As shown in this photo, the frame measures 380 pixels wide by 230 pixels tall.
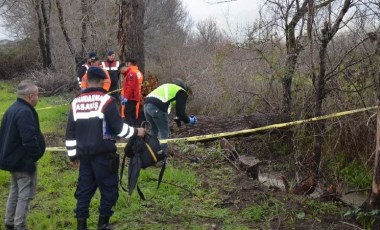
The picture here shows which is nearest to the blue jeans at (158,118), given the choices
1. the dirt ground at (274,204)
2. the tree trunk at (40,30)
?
the dirt ground at (274,204)

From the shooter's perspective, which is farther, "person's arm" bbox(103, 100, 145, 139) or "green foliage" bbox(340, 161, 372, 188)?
"green foliage" bbox(340, 161, 372, 188)

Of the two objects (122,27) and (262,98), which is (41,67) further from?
(262,98)

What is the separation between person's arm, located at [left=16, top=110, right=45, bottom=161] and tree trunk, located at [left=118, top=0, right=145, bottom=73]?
24.9ft

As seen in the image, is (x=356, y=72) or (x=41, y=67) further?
(x=41, y=67)

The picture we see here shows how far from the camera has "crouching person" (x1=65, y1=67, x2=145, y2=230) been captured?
496cm

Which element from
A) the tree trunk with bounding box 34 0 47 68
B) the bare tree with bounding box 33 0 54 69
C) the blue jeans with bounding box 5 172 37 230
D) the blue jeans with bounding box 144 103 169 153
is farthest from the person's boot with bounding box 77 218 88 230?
the tree trunk with bounding box 34 0 47 68

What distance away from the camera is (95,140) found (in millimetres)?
4926

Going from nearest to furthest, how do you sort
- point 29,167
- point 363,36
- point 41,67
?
1. point 29,167
2. point 363,36
3. point 41,67

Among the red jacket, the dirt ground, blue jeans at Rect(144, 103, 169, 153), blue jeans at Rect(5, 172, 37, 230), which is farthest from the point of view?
the red jacket

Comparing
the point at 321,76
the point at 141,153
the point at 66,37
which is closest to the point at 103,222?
the point at 141,153

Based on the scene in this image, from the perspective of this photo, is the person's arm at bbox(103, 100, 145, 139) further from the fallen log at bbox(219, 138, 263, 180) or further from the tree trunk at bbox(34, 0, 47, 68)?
the tree trunk at bbox(34, 0, 47, 68)

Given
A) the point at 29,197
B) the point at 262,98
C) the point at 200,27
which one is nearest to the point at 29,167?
the point at 29,197

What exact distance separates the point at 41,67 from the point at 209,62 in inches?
521

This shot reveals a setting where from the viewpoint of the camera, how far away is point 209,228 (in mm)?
5445
